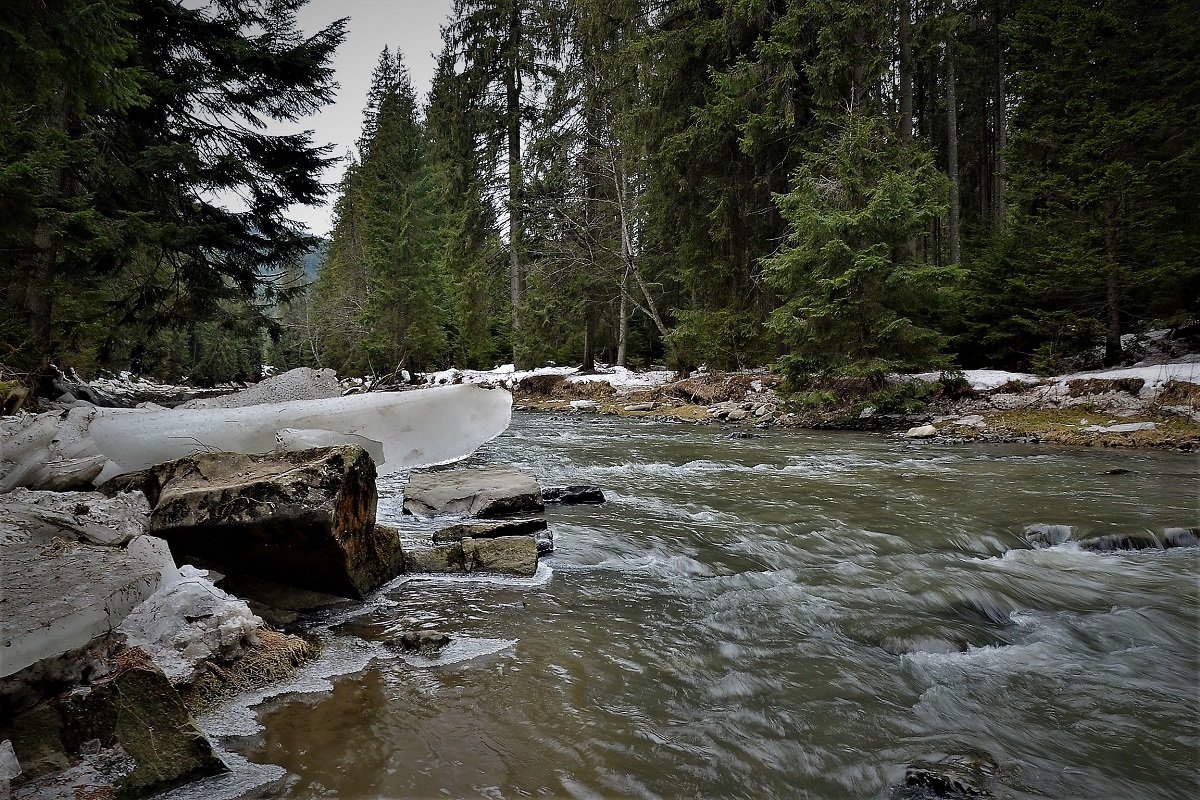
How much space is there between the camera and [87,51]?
4.15m

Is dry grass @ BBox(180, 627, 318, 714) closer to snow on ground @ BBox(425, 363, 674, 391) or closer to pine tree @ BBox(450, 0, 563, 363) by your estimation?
snow on ground @ BBox(425, 363, 674, 391)

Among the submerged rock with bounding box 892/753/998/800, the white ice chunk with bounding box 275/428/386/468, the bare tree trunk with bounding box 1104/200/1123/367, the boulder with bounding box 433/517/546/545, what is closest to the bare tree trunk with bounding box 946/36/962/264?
the bare tree trunk with bounding box 1104/200/1123/367

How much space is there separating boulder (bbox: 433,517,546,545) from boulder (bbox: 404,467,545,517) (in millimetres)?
624

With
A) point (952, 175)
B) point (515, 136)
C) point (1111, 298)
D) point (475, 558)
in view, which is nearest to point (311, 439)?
point (475, 558)

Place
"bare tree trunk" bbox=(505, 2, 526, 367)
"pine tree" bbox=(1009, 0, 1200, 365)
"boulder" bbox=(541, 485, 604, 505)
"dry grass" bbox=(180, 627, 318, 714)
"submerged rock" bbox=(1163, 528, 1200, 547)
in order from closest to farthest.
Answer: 1. "dry grass" bbox=(180, 627, 318, 714)
2. "submerged rock" bbox=(1163, 528, 1200, 547)
3. "boulder" bbox=(541, 485, 604, 505)
4. "pine tree" bbox=(1009, 0, 1200, 365)
5. "bare tree trunk" bbox=(505, 2, 526, 367)

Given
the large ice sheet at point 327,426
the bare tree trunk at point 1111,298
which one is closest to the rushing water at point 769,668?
the large ice sheet at point 327,426

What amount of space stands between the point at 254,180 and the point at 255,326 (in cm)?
268

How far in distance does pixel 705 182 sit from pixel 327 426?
1484cm

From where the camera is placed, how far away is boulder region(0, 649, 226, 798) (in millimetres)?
1576

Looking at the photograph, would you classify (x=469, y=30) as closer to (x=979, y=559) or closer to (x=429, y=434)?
(x=429, y=434)

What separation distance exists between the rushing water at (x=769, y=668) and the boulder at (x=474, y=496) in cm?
41

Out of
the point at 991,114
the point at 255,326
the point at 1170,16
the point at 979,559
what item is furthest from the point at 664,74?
the point at 991,114

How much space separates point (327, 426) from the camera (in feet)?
12.5

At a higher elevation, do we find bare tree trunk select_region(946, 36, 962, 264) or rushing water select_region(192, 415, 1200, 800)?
bare tree trunk select_region(946, 36, 962, 264)
